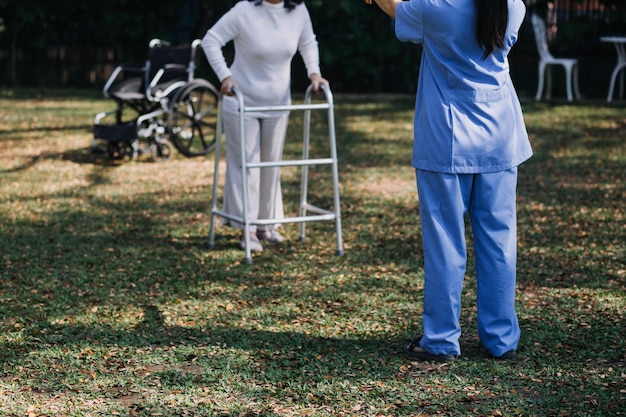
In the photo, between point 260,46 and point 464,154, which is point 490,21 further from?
point 260,46

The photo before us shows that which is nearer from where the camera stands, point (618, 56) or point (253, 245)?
point (253, 245)

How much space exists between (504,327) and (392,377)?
52 cm

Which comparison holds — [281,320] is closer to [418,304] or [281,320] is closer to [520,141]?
[418,304]

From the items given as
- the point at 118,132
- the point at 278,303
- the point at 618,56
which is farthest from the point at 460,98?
the point at 618,56

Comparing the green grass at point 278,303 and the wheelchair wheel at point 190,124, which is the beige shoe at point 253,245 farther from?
the wheelchair wheel at point 190,124

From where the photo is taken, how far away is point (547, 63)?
13.1 m

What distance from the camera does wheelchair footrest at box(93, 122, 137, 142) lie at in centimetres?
886

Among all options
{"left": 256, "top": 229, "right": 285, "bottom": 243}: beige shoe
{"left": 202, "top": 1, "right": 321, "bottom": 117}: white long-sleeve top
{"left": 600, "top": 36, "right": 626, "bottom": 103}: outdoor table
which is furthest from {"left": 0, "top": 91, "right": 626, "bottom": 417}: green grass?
{"left": 600, "top": 36, "right": 626, "bottom": 103}: outdoor table

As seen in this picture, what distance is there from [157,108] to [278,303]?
5175 millimetres

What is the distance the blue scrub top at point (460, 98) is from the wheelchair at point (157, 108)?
530 cm

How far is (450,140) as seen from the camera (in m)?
3.78

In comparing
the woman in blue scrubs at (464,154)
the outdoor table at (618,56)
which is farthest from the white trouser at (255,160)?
the outdoor table at (618,56)

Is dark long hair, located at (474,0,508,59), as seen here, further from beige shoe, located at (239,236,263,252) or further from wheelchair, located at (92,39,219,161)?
wheelchair, located at (92,39,219,161)

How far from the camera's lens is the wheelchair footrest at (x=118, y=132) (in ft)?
29.1
